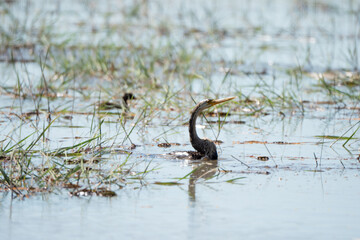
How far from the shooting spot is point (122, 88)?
368 inches

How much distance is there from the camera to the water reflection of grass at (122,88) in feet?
19.2

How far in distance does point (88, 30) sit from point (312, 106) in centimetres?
678

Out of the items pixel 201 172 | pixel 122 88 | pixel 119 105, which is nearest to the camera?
pixel 201 172

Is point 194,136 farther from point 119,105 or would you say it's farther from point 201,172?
point 119,105

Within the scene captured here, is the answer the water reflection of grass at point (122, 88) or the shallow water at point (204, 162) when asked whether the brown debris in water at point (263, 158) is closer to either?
the shallow water at point (204, 162)

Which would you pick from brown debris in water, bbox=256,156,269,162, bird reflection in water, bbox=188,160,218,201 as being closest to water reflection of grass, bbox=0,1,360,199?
bird reflection in water, bbox=188,160,218,201

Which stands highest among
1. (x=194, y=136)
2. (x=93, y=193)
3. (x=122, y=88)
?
(x=122, y=88)

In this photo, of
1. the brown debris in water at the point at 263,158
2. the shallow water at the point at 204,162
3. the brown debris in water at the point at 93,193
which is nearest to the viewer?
the shallow water at the point at 204,162

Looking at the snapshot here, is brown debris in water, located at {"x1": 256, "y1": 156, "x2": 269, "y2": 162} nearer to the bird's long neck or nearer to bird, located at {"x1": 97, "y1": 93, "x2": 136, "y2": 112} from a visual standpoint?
the bird's long neck

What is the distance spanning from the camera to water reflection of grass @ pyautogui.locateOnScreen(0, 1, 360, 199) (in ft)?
19.2

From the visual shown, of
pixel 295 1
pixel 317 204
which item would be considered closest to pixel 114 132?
pixel 317 204

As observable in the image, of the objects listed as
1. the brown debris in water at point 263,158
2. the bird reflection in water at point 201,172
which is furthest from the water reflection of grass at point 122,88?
the brown debris in water at point 263,158

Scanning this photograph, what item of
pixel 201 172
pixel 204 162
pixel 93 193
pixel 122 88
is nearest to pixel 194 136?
pixel 204 162

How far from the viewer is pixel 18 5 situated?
54.6ft
